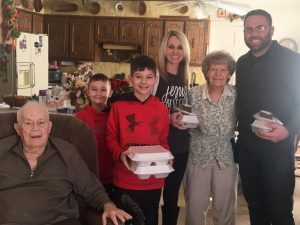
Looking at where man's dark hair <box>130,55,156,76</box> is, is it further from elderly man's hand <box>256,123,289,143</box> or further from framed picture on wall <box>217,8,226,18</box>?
framed picture on wall <box>217,8,226,18</box>

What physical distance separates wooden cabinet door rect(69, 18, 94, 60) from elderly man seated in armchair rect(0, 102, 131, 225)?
18.6 feet

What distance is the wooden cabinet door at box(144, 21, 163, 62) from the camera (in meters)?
7.17

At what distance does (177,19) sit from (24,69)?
9.70 feet

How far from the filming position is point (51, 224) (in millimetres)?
1885

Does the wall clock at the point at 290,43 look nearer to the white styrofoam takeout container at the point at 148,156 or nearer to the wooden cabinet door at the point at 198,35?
the wooden cabinet door at the point at 198,35

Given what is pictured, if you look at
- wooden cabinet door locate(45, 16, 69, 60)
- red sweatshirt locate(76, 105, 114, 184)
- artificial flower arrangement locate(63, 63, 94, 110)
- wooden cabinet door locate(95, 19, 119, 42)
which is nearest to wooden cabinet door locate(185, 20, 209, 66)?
Result: wooden cabinet door locate(95, 19, 119, 42)

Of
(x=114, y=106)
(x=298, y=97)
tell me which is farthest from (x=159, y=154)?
(x=298, y=97)

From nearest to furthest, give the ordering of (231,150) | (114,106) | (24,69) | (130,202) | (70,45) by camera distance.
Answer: (130,202), (114,106), (231,150), (24,69), (70,45)

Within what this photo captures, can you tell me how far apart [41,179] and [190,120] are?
932mm

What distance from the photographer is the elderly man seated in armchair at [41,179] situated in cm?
186

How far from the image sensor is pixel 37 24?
730 centimetres

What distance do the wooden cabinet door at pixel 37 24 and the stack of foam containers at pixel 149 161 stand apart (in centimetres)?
579

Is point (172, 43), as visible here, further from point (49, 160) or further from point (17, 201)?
point (17, 201)

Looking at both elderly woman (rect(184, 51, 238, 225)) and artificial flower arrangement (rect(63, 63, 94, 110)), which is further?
artificial flower arrangement (rect(63, 63, 94, 110))
